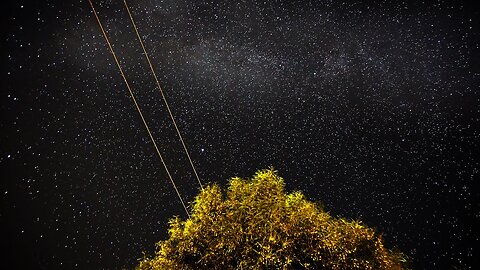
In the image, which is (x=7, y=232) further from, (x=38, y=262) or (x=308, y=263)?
(x=308, y=263)

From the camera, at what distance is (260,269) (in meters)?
7.29

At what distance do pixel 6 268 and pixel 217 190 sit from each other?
176 ft

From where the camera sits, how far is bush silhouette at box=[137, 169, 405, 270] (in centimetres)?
745

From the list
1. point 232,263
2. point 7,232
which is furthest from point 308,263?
point 7,232

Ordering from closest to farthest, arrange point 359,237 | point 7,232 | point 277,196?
point 359,237, point 277,196, point 7,232

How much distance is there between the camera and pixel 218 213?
820cm

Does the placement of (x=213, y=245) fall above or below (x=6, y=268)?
above

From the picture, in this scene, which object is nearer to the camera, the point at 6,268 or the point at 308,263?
the point at 308,263

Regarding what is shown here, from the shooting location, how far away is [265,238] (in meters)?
7.58

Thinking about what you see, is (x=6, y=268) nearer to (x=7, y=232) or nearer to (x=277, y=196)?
(x=7, y=232)

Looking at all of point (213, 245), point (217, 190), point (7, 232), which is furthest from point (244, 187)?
point (7, 232)

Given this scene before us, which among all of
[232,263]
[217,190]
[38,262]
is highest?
[217,190]

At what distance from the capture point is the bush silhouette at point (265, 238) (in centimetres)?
745

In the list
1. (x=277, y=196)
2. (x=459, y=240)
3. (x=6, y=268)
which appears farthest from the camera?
(x=6, y=268)
